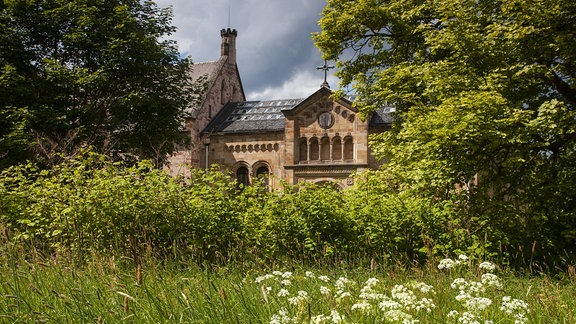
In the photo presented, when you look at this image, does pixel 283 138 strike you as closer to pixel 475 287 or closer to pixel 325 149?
pixel 325 149

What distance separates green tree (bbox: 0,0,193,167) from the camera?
50.9 ft

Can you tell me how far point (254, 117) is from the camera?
31.7 metres

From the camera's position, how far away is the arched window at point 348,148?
1079 inches

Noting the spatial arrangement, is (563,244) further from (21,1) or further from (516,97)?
(21,1)

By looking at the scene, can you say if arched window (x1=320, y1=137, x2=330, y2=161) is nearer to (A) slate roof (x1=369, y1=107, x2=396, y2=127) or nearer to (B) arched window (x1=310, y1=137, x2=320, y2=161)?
(B) arched window (x1=310, y1=137, x2=320, y2=161)

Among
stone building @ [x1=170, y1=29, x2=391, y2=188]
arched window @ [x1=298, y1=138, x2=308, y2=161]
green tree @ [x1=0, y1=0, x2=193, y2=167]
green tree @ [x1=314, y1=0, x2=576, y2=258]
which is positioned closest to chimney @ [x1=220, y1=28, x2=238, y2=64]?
stone building @ [x1=170, y1=29, x2=391, y2=188]

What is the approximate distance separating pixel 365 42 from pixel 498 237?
358 inches

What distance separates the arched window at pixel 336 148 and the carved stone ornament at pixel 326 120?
3.15ft

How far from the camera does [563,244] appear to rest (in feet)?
26.6

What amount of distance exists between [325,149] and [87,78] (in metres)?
15.1

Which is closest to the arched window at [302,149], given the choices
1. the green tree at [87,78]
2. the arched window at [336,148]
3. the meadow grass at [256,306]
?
the arched window at [336,148]

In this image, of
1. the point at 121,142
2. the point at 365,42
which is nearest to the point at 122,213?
the point at 365,42

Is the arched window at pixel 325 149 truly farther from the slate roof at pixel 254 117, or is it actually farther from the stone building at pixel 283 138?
the slate roof at pixel 254 117

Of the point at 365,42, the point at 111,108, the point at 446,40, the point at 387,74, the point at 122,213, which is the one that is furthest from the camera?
the point at 111,108
